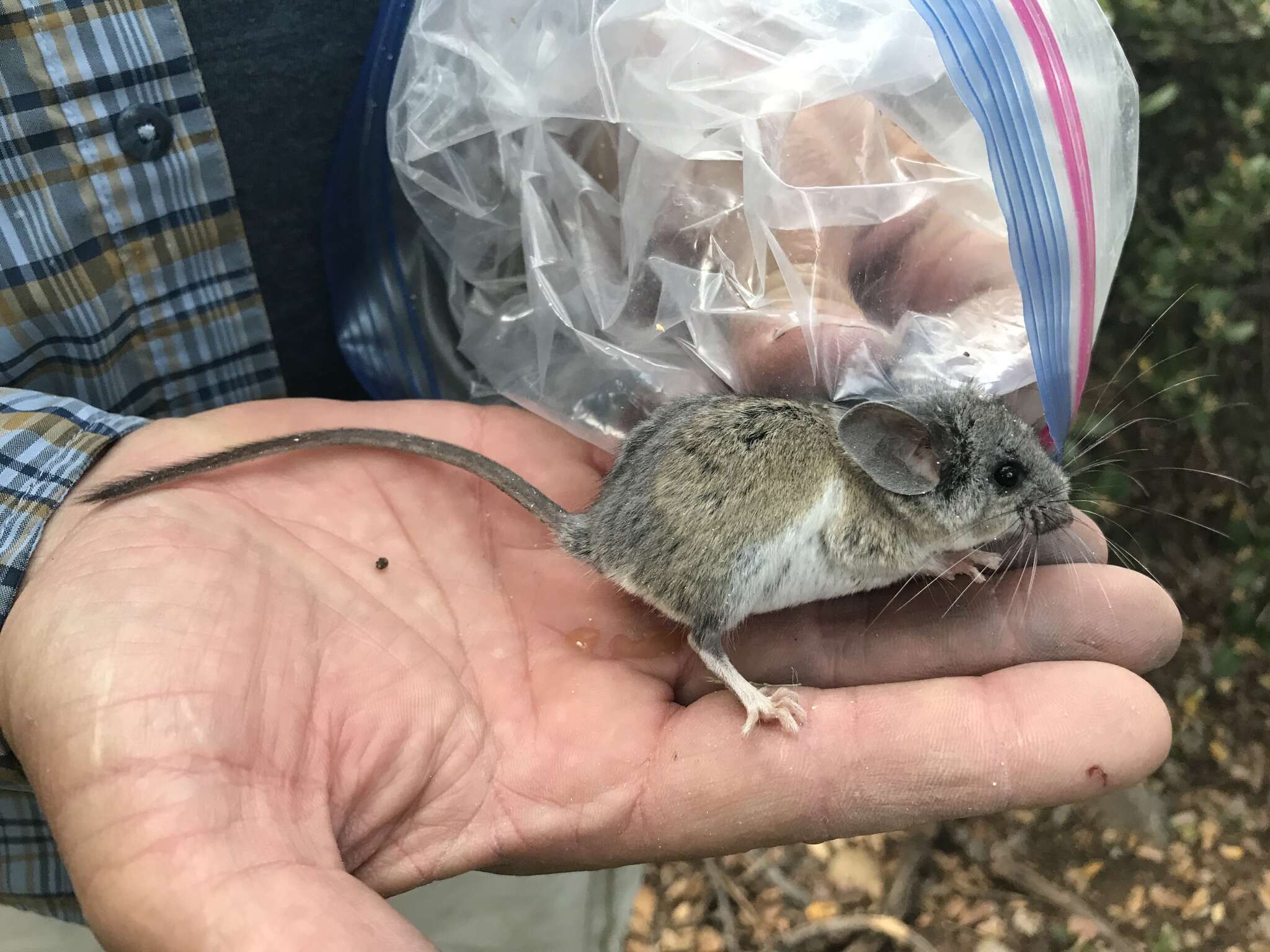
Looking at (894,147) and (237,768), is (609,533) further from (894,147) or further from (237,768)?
(894,147)

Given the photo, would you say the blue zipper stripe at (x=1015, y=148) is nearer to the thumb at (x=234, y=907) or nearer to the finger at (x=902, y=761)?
the finger at (x=902, y=761)

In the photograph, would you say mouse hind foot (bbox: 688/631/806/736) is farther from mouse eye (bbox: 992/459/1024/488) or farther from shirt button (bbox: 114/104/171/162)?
shirt button (bbox: 114/104/171/162)

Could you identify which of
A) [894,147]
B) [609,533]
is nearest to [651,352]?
[609,533]

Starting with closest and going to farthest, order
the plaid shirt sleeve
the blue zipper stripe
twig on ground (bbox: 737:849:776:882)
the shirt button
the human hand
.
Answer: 1. the human hand
2. the blue zipper stripe
3. the plaid shirt sleeve
4. the shirt button
5. twig on ground (bbox: 737:849:776:882)

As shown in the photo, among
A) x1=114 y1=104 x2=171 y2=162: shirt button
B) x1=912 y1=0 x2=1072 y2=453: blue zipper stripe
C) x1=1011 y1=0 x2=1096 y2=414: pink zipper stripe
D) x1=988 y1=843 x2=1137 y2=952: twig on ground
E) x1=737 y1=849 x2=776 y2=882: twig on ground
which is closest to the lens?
x1=912 y1=0 x2=1072 y2=453: blue zipper stripe

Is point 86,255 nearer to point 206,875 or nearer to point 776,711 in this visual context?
point 206,875

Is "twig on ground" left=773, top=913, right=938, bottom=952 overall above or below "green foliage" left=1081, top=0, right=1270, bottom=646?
below

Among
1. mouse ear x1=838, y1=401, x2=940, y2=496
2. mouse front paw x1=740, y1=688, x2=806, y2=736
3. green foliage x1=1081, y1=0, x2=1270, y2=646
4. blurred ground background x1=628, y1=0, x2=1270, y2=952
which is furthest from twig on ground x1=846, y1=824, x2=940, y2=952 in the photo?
mouse ear x1=838, y1=401, x2=940, y2=496
